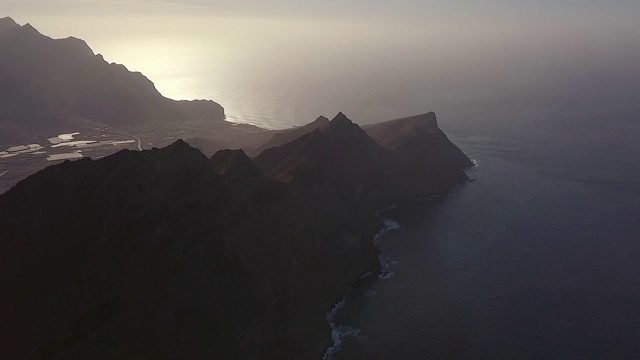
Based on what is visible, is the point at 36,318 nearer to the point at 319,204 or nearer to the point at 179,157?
the point at 179,157

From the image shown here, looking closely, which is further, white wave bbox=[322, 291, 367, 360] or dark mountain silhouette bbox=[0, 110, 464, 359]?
white wave bbox=[322, 291, 367, 360]

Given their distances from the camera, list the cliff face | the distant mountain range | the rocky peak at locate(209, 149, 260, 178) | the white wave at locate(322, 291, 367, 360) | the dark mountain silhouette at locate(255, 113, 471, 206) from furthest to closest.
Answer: the dark mountain silhouette at locate(255, 113, 471, 206)
the rocky peak at locate(209, 149, 260, 178)
the white wave at locate(322, 291, 367, 360)
the distant mountain range
the cliff face

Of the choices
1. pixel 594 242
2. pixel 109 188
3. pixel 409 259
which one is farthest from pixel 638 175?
pixel 109 188

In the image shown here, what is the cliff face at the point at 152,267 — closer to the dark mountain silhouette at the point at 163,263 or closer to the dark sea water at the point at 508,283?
the dark mountain silhouette at the point at 163,263

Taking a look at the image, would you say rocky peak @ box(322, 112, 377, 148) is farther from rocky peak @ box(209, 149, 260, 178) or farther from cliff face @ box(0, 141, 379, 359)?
cliff face @ box(0, 141, 379, 359)

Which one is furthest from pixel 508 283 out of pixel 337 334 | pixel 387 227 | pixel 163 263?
pixel 163 263

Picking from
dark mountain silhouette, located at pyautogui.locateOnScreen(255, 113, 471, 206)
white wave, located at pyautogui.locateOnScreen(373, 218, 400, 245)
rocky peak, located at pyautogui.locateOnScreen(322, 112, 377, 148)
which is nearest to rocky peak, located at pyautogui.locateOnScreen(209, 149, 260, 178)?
dark mountain silhouette, located at pyautogui.locateOnScreen(255, 113, 471, 206)
